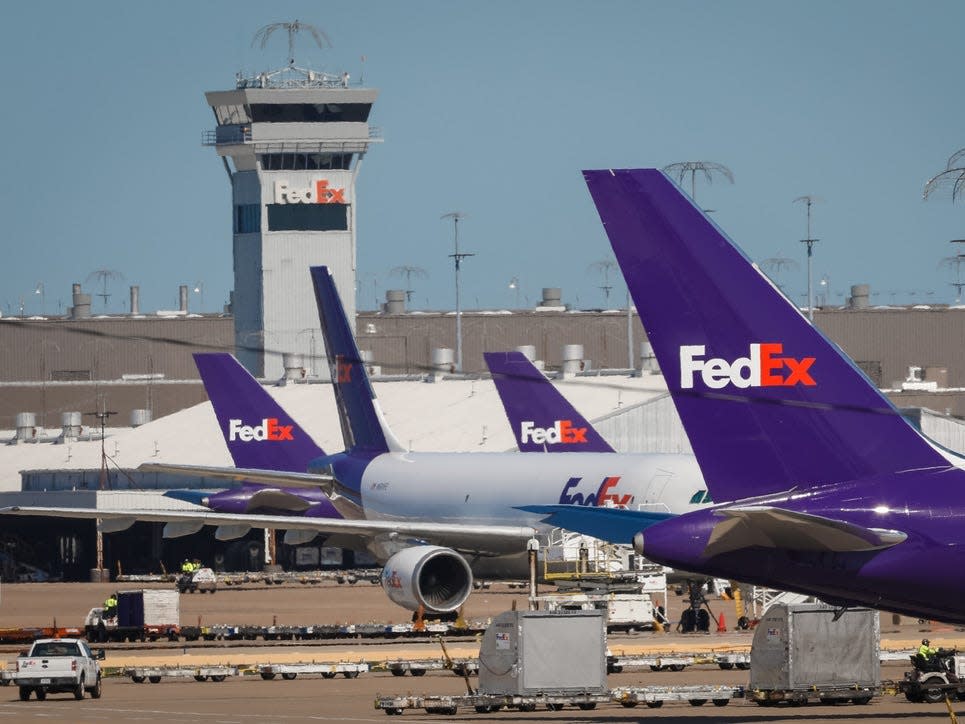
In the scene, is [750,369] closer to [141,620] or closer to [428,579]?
[428,579]

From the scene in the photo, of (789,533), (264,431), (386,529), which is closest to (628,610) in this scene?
(386,529)

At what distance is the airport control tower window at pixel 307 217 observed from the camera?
5664 inches

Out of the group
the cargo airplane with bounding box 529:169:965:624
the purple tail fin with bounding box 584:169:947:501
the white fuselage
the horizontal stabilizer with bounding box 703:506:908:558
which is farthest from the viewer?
the white fuselage

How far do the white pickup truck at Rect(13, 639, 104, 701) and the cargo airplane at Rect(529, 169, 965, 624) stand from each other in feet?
55.2

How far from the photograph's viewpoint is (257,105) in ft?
470

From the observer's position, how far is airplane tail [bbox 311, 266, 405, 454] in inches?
2611

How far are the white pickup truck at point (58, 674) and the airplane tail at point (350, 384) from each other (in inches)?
1053

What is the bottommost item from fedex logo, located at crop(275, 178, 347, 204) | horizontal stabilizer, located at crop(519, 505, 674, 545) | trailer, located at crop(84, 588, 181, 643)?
trailer, located at crop(84, 588, 181, 643)

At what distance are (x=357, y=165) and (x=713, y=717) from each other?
117 m

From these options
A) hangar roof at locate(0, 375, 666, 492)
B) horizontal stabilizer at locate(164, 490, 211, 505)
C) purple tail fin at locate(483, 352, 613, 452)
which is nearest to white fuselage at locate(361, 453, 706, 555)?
purple tail fin at locate(483, 352, 613, 452)

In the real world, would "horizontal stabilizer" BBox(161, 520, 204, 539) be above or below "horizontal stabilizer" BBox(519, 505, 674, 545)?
below

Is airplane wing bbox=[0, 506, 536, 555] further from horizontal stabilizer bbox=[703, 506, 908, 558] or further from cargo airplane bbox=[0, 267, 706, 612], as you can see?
horizontal stabilizer bbox=[703, 506, 908, 558]

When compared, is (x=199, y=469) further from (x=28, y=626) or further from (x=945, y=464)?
(x=945, y=464)

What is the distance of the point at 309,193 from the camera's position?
473ft
